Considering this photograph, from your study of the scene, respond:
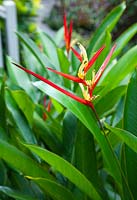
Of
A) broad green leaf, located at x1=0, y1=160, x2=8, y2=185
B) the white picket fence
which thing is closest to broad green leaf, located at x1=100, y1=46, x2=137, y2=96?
broad green leaf, located at x1=0, y1=160, x2=8, y2=185

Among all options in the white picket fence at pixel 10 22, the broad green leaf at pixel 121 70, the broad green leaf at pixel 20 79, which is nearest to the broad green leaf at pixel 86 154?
the broad green leaf at pixel 121 70

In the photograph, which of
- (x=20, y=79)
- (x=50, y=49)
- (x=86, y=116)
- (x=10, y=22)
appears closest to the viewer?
(x=86, y=116)

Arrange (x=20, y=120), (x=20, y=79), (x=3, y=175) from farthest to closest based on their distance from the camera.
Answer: (x=20, y=79) < (x=20, y=120) < (x=3, y=175)

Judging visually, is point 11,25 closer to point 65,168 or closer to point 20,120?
point 20,120

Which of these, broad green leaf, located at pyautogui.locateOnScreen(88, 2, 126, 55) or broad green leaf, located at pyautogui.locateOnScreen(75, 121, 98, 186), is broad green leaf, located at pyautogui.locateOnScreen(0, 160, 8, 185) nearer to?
broad green leaf, located at pyautogui.locateOnScreen(75, 121, 98, 186)

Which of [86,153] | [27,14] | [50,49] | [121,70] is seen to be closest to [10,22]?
[27,14]

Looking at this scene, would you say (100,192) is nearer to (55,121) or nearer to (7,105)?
(55,121)

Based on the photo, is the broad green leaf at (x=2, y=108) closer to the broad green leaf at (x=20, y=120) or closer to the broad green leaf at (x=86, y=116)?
the broad green leaf at (x=20, y=120)

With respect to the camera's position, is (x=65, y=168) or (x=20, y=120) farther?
(x=20, y=120)
